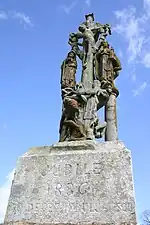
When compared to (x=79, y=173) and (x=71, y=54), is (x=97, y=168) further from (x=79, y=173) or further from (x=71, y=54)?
(x=71, y=54)

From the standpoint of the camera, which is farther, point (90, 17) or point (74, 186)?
point (90, 17)

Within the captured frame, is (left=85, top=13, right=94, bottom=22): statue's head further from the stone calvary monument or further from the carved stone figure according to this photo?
the stone calvary monument

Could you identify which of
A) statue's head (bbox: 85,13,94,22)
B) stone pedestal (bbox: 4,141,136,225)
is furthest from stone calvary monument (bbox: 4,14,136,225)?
statue's head (bbox: 85,13,94,22)

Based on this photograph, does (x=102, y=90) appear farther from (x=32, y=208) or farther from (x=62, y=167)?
(x=32, y=208)

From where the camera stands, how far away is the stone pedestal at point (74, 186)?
4848 millimetres

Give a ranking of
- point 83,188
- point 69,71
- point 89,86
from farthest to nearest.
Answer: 1. point 69,71
2. point 89,86
3. point 83,188

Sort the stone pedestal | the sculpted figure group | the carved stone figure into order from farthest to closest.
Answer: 1. the carved stone figure
2. the sculpted figure group
3. the stone pedestal

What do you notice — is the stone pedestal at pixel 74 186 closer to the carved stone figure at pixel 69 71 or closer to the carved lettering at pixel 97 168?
the carved lettering at pixel 97 168

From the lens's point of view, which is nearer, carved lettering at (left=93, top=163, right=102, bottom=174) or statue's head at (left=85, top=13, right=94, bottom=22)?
carved lettering at (left=93, top=163, right=102, bottom=174)

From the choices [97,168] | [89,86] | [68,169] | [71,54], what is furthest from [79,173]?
[71,54]

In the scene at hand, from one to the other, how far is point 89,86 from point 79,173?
230 centimetres

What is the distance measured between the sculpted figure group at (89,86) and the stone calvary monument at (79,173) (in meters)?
0.02

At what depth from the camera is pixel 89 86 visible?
6895 millimetres

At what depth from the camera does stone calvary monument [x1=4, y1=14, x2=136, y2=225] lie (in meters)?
4.88
